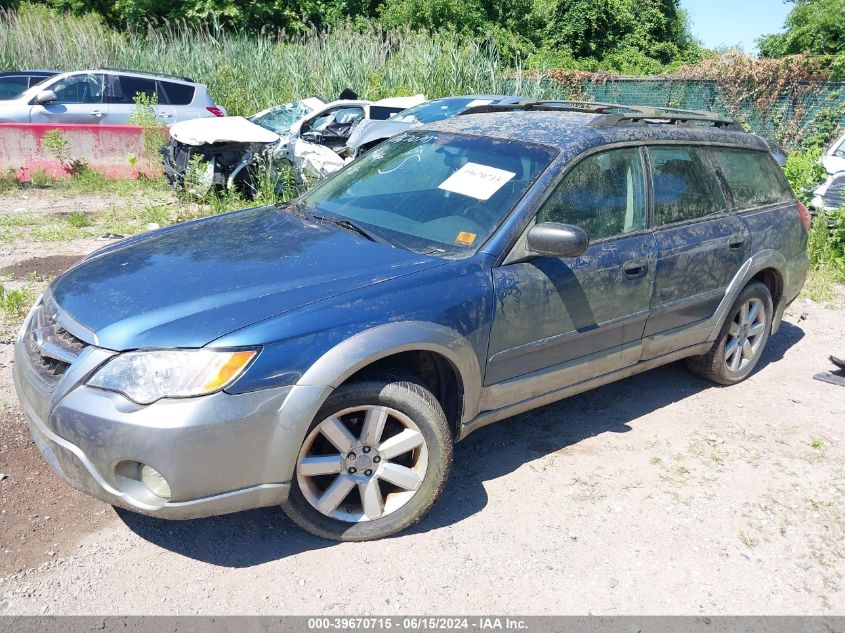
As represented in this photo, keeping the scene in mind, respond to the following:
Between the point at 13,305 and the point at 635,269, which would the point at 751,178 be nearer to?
the point at 635,269

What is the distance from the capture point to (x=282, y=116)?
12.7 meters

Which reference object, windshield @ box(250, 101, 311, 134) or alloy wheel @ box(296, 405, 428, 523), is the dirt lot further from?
windshield @ box(250, 101, 311, 134)

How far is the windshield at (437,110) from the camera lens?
9711 mm

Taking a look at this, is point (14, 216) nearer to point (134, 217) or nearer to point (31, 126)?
point (134, 217)

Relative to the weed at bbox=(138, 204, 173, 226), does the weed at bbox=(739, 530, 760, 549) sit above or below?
above

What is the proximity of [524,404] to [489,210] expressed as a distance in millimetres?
997

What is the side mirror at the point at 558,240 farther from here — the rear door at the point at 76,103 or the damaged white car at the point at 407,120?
the rear door at the point at 76,103

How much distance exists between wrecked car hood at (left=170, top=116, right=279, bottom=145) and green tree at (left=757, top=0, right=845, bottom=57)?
2057 centimetres

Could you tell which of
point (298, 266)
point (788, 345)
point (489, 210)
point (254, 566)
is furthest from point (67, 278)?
point (788, 345)

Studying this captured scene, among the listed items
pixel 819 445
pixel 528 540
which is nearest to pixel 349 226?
pixel 528 540

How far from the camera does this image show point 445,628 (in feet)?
9.33

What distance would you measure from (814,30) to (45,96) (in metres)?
23.1

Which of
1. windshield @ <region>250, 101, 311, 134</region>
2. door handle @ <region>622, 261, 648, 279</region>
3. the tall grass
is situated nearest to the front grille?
door handle @ <region>622, 261, 648, 279</region>

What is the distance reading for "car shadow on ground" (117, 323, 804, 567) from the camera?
10.6 ft
